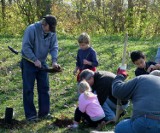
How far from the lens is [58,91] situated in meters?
9.78

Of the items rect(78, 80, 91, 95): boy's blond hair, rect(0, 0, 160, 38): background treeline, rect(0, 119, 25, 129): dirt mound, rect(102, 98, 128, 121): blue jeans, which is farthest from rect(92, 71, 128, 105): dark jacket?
rect(0, 0, 160, 38): background treeline

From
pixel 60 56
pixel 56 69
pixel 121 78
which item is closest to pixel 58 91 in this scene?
pixel 56 69

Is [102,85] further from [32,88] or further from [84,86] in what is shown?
[32,88]

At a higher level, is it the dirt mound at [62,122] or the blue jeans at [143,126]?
the blue jeans at [143,126]

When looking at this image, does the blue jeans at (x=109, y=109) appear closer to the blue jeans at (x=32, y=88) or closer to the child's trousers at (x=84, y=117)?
the child's trousers at (x=84, y=117)

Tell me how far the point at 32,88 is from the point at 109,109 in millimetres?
1514

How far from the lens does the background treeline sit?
23344 millimetres

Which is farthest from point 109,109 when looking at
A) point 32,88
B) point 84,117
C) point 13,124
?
point 13,124

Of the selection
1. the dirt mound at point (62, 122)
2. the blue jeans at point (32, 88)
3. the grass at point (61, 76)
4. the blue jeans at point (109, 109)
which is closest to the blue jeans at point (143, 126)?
the grass at point (61, 76)

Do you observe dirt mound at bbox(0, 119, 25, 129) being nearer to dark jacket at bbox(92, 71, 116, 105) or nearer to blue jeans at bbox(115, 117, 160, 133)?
dark jacket at bbox(92, 71, 116, 105)

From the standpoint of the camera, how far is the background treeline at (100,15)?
76.6 ft

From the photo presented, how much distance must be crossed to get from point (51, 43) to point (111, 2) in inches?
639

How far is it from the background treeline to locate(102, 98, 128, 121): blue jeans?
15.0 metres

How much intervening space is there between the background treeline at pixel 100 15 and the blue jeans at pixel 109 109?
49.3 feet
